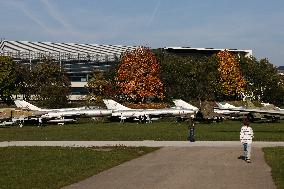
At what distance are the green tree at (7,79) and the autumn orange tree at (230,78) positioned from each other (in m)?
37.7

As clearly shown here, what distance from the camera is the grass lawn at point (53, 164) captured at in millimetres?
18442

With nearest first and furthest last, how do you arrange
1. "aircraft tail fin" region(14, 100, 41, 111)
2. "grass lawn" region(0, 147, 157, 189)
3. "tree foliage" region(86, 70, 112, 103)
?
"grass lawn" region(0, 147, 157, 189)
"aircraft tail fin" region(14, 100, 41, 111)
"tree foliage" region(86, 70, 112, 103)

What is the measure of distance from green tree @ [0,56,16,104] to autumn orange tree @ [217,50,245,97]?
124 feet

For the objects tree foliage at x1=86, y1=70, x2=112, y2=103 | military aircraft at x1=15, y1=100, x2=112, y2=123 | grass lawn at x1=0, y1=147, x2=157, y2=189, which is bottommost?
grass lawn at x1=0, y1=147, x2=157, y2=189

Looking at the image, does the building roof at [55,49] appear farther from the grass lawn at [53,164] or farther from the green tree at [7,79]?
the grass lawn at [53,164]

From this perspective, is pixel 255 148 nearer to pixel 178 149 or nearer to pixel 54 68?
pixel 178 149

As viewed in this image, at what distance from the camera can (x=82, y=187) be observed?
16.9 m

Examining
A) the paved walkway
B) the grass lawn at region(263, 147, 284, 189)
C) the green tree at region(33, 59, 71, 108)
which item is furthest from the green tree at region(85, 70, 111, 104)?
the paved walkway

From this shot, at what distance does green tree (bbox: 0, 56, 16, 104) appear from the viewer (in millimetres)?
96562

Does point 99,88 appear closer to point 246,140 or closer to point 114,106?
point 114,106

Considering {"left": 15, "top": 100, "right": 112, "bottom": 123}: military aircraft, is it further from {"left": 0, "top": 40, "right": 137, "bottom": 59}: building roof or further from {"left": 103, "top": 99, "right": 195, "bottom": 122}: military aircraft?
{"left": 0, "top": 40, "right": 137, "bottom": 59}: building roof

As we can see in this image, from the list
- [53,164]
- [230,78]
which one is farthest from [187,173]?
[230,78]

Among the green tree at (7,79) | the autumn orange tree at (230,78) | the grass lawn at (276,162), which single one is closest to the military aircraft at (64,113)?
the green tree at (7,79)

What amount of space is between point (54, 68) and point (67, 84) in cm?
403
